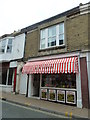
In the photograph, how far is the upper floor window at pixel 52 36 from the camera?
1111cm

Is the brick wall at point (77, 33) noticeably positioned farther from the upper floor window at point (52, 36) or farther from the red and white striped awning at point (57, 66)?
the red and white striped awning at point (57, 66)

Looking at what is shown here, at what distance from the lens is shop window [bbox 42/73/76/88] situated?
9695 mm

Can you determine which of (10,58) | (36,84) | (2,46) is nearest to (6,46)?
(2,46)

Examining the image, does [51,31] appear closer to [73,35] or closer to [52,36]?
[52,36]

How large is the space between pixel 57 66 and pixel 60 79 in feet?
4.67

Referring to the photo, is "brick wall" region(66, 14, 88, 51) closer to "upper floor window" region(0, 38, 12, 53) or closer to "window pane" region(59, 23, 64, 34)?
"window pane" region(59, 23, 64, 34)

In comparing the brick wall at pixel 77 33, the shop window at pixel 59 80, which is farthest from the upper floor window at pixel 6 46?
the brick wall at pixel 77 33

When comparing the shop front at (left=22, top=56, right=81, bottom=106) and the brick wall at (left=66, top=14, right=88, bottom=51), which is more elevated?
the brick wall at (left=66, top=14, right=88, bottom=51)

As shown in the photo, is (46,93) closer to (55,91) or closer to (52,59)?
(55,91)

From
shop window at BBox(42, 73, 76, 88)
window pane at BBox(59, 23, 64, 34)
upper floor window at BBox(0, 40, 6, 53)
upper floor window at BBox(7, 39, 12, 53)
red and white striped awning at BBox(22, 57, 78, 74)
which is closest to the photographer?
red and white striped awning at BBox(22, 57, 78, 74)

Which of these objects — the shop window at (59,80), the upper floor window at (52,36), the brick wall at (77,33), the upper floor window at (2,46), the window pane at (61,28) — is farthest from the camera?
the upper floor window at (2,46)

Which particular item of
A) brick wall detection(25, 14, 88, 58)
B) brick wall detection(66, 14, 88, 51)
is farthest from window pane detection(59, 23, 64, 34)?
brick wall detection(66, 14, 88, 51)

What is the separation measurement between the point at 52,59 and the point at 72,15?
4245 millimetres

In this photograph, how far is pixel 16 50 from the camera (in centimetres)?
1545
